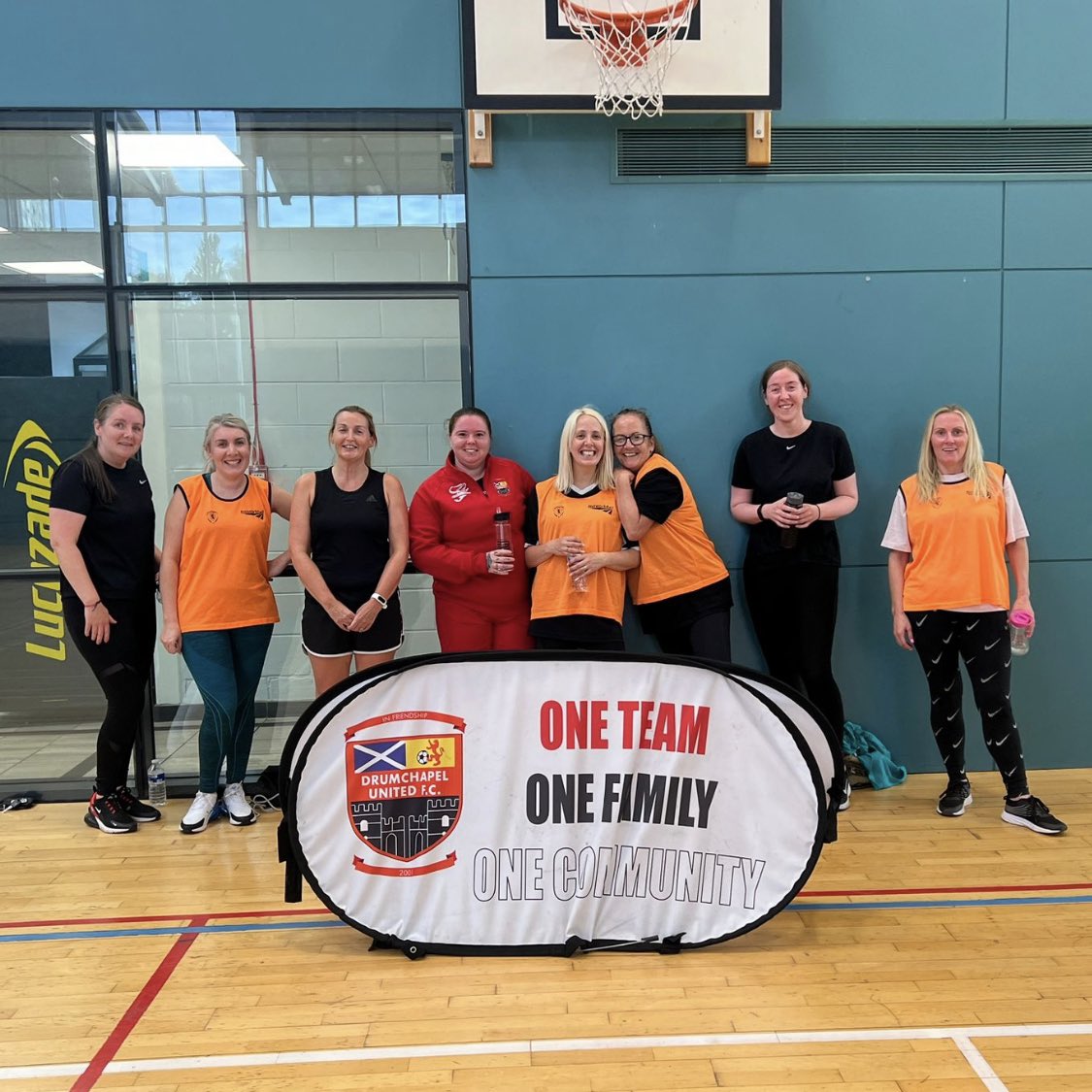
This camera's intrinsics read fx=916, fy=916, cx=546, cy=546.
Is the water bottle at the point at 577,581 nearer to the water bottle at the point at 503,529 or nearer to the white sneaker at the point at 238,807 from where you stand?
the water bottle at the point at 503,529

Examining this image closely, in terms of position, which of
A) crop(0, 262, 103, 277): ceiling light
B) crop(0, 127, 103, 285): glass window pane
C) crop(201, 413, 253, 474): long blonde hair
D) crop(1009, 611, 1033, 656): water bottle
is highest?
crop(0, 127, 103, 285): glass window pane

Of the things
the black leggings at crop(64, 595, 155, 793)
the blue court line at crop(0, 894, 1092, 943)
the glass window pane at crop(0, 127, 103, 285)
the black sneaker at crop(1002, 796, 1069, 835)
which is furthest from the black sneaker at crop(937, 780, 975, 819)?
the glass window pane at crop(0, 127, 103, 285)

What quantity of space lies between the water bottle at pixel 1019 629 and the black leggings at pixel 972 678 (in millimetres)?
41

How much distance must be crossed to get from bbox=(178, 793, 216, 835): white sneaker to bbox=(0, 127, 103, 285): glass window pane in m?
2.35

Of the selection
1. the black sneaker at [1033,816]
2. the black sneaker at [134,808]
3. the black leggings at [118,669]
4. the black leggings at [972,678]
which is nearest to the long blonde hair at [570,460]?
the black leggings at [972,678]

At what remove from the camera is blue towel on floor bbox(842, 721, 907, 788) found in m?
4.22

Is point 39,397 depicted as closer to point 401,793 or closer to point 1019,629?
point 401,793

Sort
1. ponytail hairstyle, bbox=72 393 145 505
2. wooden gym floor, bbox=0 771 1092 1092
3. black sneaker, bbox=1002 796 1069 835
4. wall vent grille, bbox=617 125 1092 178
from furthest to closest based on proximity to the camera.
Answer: wall vent grille, bbox=617 125 1092 178 → ponytail hairstyle, bbox=72 393 145 505 → black sneaker, bbox=1002 796 1069 835 → wooden gym floor, bbox=0 771 1092 1092

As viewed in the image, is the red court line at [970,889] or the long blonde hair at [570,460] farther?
the long blonde hair at [570,460]

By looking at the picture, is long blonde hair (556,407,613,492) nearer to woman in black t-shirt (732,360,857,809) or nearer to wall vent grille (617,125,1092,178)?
woman in black t-shirt (732,360,857,809)

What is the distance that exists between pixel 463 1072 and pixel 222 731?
83.5 inches

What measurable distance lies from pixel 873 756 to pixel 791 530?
1.15 m

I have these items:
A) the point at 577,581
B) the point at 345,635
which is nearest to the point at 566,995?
the point at 577,581

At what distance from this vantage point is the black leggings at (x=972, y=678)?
372 cm
